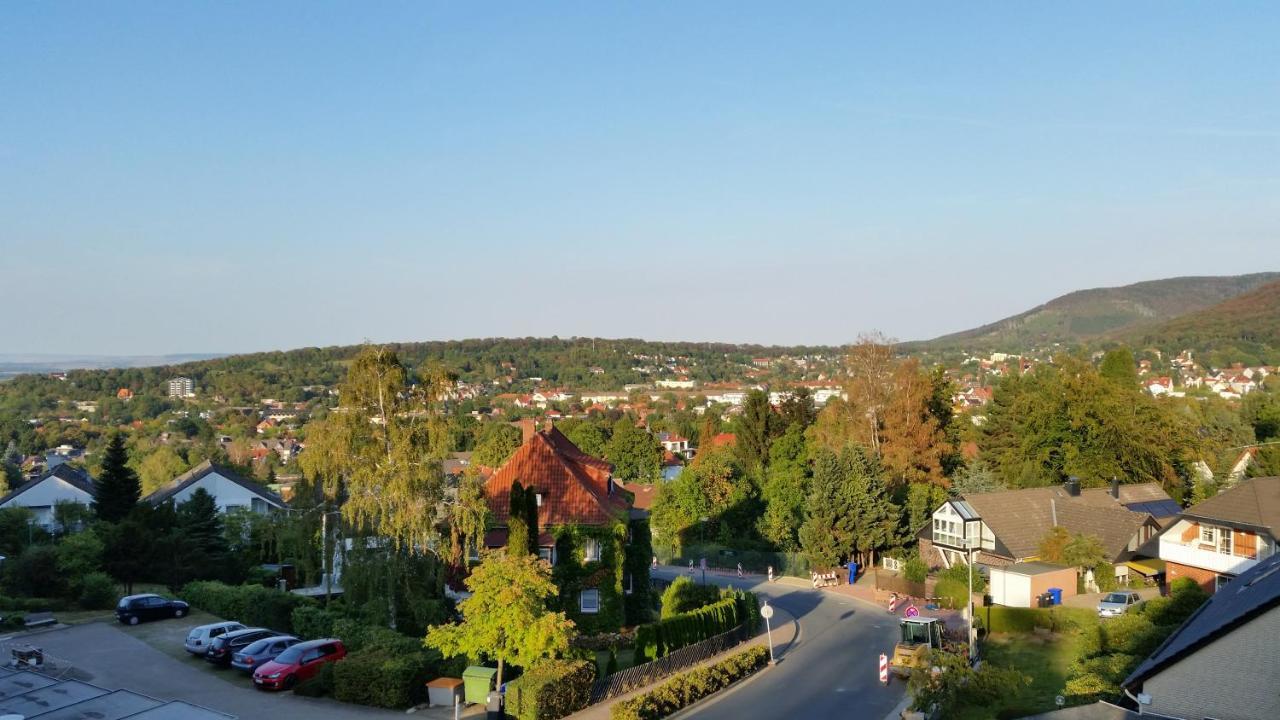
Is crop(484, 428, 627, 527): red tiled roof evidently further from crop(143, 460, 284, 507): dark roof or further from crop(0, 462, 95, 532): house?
crop(0, 462, 95, 532): house

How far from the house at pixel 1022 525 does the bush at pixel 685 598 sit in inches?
592

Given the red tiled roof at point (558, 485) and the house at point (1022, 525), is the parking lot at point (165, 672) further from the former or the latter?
the house at point (1022, 525)

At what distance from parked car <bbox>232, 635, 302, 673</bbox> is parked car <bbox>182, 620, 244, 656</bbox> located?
70.5 inches

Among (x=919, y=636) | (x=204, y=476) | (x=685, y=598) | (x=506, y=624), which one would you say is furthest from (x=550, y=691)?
(x=204, y=476)

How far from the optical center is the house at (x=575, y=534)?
114 ft

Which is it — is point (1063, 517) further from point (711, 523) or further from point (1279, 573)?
point (1279, 573)

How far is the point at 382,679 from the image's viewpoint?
81.0 ft

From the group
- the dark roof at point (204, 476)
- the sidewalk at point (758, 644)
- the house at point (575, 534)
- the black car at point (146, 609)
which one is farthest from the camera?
the dark roof at point (204, 476)

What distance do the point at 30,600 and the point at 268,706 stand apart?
1788cm

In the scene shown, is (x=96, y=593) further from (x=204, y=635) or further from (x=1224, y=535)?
(x=1224, y=535)

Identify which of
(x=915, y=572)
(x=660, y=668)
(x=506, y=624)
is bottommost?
(x=915, y=572)

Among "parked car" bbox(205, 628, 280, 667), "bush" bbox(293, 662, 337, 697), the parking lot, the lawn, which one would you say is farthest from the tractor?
"parked car" bbox(205, 628, 280, 667)

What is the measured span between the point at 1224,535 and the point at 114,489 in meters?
52.2

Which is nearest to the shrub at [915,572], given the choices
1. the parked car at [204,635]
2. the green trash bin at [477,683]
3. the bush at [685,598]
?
the bush at [685,598]
